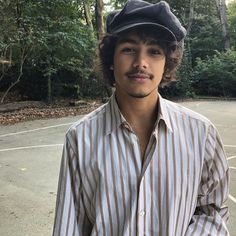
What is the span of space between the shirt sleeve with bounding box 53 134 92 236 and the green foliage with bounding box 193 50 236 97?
20.9m

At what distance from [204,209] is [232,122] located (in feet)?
35.5

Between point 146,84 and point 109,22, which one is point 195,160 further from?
point 109,22

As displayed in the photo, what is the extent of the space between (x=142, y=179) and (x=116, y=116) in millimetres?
267

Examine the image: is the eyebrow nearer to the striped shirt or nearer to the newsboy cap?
the newsboy cap

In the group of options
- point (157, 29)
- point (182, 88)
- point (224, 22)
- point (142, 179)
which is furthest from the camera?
point (224, 22)

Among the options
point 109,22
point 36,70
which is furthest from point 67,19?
point 109,22

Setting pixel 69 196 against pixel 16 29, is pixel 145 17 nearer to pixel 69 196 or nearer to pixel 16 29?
pixel 69 196

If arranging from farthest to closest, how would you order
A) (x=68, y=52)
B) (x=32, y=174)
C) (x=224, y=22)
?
(x=224, y=22)
(x=68, y=52)
(x=32, y=174)

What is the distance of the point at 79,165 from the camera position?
155cm

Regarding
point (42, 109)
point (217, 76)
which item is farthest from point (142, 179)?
point (217, 76)

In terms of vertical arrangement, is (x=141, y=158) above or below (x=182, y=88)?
above

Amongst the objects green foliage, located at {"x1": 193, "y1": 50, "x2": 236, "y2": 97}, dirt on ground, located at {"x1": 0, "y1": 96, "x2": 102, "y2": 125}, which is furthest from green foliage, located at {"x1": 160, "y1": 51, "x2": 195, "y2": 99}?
dirt on ground, located at {"x1": 0, "y1": 96, "x2": 102, "y2": 125}

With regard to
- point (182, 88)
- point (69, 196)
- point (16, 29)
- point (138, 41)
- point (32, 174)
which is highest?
point (16, 29)

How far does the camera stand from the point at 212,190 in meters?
1.62
